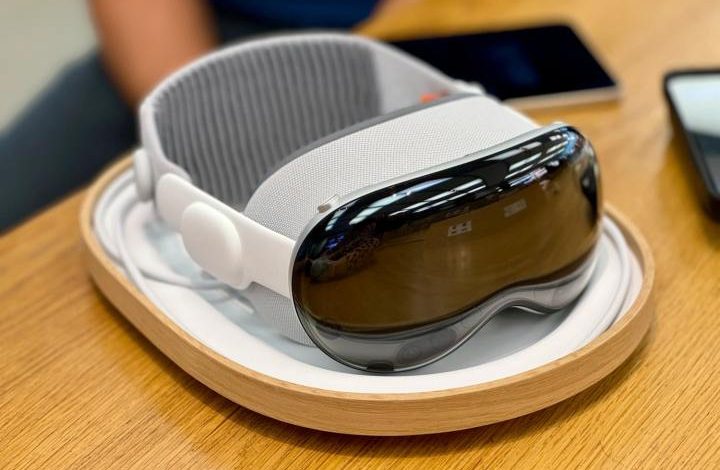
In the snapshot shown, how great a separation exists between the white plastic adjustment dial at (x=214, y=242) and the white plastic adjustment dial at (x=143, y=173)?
0.19ft

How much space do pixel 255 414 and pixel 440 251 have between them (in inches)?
5.3

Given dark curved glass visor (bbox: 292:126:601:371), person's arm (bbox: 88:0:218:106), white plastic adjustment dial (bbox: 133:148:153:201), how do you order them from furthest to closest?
person's arm (bbox: 88:0:218:106), white plastic adjustment dial (bbox: 133:148:153:201), dark curved glass visor (bbox: 292:126:601:371)

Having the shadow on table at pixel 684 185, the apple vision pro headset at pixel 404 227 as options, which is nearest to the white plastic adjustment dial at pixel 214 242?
the apple vision pro headset at pixel 404 227

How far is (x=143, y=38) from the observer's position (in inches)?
38.6

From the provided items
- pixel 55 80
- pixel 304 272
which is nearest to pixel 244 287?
pixel 304 272

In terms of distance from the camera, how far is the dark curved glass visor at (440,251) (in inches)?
15.6

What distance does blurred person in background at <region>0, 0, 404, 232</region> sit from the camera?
981 millimetres

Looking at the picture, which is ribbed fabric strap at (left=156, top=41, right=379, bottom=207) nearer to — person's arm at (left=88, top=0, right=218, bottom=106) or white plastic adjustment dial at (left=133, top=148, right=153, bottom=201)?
white plastic adjustment dial at (left=133, top=148, right=153, bottom=201)

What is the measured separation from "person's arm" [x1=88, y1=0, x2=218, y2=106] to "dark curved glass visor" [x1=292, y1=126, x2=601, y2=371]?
0.63 meters

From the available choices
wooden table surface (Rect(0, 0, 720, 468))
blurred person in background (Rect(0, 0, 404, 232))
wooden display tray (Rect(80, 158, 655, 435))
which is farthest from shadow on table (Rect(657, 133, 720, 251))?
blurred person in background (Rect(0, 0, 404, 232))

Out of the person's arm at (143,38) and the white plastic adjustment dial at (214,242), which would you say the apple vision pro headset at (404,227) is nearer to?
the white plastic adjustment dial at (214,242)

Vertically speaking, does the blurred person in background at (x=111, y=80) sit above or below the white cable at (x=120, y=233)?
below

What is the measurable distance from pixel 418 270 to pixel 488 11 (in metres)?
0.59

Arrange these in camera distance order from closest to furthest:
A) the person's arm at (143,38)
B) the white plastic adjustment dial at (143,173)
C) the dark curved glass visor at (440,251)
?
the dark curved glass visor at (440,251)
the white plastic adjustment dial at (143,173)
the person's arm at (143,38)
